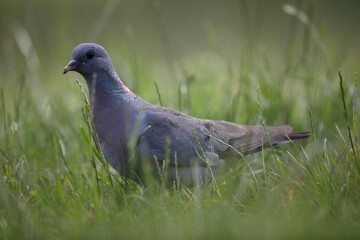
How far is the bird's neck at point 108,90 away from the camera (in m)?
3.18

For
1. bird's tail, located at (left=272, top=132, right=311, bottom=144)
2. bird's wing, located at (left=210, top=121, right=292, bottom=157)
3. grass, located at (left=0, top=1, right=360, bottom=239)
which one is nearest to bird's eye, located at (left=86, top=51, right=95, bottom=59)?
grass, located at (left=0, top=1, right=360, bottom=239)

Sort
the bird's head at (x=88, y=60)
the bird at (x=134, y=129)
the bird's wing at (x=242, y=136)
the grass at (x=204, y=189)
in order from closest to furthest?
the grass at (x=204, y=189) → the bird at (x=134, y=129) → the bird's head at (x=88, y=60) → the bird's wing at (x=242, y=136)

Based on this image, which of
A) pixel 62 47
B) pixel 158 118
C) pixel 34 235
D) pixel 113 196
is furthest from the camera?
pixel 62 47

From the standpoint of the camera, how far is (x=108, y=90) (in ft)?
10.5

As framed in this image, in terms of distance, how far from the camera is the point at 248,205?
8.87 feet

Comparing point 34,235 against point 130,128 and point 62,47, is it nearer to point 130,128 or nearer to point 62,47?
point 130,128

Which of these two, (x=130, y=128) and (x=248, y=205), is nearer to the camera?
(x=248, y=205)

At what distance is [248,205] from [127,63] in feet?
10.4

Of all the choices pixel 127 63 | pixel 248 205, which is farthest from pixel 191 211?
pixel 127 63

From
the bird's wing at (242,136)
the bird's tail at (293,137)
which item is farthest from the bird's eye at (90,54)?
the bird's tail at (293,137)

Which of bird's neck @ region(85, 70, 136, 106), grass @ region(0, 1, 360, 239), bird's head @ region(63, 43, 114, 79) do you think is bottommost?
grass @ region(0, 1, 360, 239)

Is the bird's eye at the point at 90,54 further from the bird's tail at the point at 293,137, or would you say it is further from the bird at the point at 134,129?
the bird's tail at the point at 293,137

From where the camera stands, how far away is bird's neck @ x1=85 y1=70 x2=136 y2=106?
318 centimetres

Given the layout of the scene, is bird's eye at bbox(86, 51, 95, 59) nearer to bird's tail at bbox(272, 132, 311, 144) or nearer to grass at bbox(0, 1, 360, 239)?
grass at bbox(0, 1, 360, 239)
